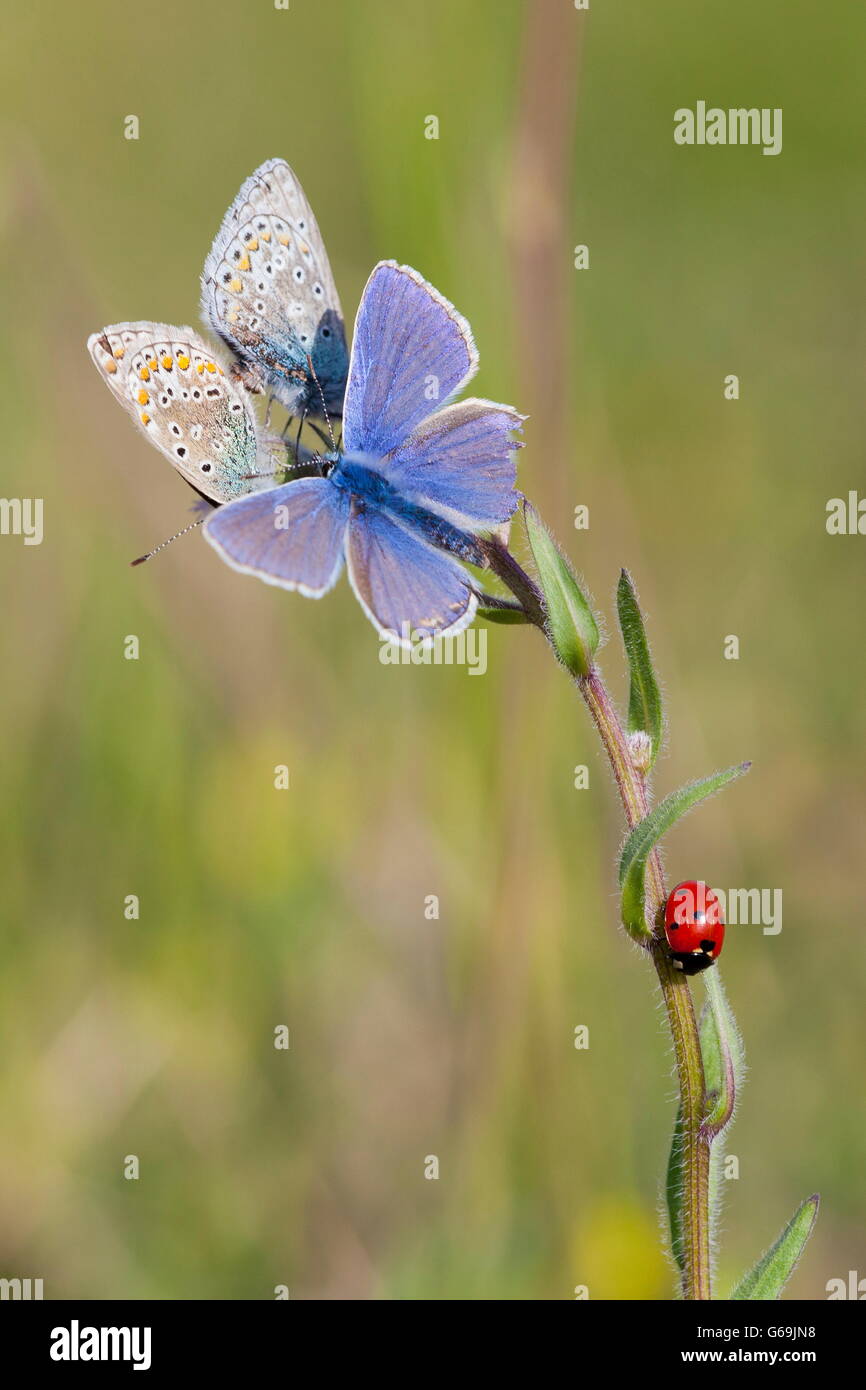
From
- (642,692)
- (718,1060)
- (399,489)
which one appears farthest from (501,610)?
(718,1060)

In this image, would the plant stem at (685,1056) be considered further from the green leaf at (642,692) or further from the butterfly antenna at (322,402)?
the butterfly antenna at (322,402)

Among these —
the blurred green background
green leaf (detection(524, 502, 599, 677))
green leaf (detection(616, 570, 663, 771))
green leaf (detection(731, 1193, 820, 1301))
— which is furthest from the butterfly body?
the blurred green background

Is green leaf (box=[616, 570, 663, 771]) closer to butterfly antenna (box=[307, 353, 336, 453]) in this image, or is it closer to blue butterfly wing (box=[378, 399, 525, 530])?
blue butterfly wing (box=[378, 399, 525, 530])

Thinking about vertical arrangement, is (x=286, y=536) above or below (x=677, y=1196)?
above

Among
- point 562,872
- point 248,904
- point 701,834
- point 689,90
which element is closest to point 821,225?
point 689,90

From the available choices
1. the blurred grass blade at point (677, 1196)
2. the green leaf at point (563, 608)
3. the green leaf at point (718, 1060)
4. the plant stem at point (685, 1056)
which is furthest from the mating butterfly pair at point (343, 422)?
the blurred grass blade at point (677, 1196)

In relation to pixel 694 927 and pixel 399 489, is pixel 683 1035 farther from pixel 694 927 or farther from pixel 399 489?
pixel 399 489
